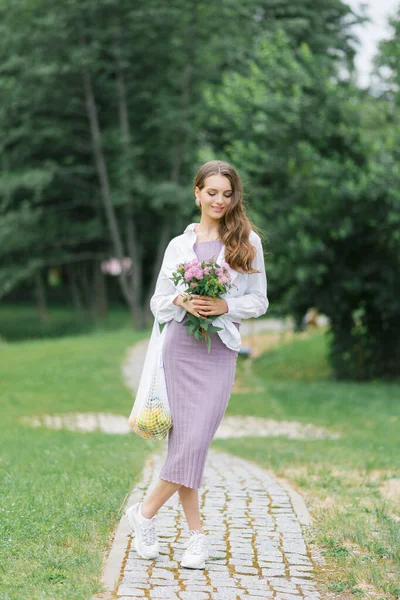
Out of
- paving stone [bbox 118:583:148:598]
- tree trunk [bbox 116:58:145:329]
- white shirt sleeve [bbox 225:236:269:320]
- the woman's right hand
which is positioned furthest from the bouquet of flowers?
tree trunk [bbox 116:58:145:329]

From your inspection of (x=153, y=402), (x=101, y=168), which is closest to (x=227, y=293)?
(x=153, y=402)

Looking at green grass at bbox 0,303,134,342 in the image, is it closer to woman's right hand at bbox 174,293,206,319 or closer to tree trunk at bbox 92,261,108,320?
tree trunk at bbox 92,261,108,320

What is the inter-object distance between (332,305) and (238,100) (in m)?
4.37

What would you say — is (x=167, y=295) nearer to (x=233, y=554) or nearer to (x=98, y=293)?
A: (x=233, y=554)

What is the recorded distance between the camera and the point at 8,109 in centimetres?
2920

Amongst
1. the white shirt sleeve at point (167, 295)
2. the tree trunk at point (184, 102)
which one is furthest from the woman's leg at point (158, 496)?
the tree trunk at point (184, 102)

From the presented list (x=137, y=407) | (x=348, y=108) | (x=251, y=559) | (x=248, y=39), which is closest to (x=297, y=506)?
(x=251, y=559)

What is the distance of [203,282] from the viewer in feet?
15.9

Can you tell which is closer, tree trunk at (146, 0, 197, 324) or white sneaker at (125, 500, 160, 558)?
white sneaker at (125, 500, 160, 558)

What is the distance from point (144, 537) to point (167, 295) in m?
1.34

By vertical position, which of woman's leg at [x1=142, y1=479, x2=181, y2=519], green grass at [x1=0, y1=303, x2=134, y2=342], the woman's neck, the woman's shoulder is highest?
the woman's neck

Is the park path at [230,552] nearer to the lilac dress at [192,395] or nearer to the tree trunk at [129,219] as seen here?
the lilac dress at [192,395]

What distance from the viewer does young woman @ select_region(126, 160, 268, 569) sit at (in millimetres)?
4945

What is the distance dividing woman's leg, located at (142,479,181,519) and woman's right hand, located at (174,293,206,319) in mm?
962
